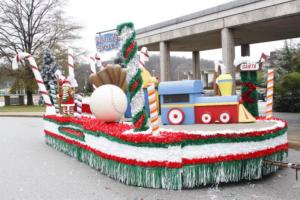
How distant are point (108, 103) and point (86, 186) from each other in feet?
6.99

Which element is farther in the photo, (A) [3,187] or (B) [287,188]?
(A) [3,187]

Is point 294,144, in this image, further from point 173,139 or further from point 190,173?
point 173,139

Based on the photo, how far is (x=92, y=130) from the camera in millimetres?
8039

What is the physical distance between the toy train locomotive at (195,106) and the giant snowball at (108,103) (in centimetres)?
98

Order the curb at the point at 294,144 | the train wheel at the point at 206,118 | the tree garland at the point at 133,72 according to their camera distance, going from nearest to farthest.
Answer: the tree garland at the point at 133,72, the train wheel at the point at 206,118, the curb at the point at 294,144

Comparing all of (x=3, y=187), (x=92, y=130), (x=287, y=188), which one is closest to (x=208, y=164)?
(x=287, y=188)

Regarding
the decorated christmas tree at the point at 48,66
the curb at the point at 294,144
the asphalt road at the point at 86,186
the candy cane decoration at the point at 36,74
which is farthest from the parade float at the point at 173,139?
the decorated christmas tree at the point at 48,66

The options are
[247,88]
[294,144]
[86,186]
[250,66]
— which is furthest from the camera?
[294,144]

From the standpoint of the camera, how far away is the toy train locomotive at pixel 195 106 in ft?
27.6

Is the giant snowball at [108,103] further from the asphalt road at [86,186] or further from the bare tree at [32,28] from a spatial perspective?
the bare tree at [32,28]

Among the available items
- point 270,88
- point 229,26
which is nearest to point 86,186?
point 270,88

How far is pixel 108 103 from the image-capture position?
328 inches

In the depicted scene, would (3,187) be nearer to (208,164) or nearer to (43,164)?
(43,164)

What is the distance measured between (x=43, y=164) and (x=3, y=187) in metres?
2.08
